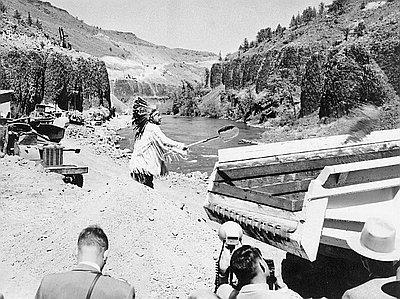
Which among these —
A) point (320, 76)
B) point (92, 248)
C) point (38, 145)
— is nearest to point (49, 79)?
point (38, 145)

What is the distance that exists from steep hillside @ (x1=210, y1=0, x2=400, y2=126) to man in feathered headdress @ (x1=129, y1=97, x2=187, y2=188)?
2418 centimetres

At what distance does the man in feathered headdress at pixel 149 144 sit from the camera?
5238 millimetres

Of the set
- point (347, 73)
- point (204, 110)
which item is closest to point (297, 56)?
point (204, 110)

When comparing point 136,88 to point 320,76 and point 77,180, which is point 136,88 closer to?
point 320,76

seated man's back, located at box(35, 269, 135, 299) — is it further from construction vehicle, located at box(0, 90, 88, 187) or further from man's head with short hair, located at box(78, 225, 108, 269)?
construction vehicle, located at box(0, 90, 88, 187)

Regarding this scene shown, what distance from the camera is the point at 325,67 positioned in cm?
5141

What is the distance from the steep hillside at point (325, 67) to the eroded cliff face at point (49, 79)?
915 inches

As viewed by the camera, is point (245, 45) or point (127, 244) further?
point (245, 45)

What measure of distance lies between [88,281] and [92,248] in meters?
0.17

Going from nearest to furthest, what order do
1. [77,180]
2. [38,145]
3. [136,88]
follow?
[77,180] < [38,145] < [136,88]

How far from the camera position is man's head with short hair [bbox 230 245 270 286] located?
2.36 meters

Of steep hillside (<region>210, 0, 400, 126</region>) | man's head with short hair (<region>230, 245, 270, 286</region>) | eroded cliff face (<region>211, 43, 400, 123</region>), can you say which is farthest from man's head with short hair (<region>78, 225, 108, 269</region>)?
eroded cliff face (<region>211, 43, 400, 123</region>)

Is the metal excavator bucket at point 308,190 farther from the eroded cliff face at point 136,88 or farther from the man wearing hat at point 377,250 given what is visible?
the eroded cliff face at point 136,88

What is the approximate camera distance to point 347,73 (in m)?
41.2
